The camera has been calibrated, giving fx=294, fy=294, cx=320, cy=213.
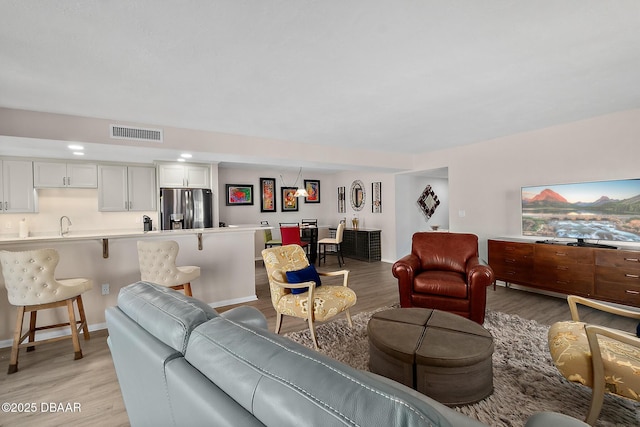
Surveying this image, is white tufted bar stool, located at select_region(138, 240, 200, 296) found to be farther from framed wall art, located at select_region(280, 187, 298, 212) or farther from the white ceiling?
framed wall art, located at select_region(280, 187, 298, 212)

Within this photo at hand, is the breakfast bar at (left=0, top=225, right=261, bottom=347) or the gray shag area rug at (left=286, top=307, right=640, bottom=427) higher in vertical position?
the breakfast bar at (left=0, top=225, right=261, bottom=347)

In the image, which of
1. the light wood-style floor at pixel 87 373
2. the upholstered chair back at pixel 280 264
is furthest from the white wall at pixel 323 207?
the upholstered chair back at pixel 280 264

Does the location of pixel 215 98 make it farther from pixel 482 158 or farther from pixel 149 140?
pixel 482 158

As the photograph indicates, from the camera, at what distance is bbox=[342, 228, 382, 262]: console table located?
6.91 m

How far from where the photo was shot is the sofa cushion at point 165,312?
979mm

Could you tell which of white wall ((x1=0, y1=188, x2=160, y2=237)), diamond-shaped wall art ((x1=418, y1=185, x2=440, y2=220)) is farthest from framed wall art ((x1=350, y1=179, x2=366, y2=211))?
white wall ((x1=0, y1=188, x2=160, y2=237))

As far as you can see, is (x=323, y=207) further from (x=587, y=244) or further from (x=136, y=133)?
(x=587, y=244)

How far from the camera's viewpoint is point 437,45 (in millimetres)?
1963

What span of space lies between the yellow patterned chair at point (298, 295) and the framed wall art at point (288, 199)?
488 cm

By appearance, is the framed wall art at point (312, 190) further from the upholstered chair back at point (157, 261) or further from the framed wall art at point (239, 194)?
the upholstered chair back at point (157, 261)

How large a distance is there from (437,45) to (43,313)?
4.37 meters

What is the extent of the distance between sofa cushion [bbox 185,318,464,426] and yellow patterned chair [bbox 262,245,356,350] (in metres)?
1.84

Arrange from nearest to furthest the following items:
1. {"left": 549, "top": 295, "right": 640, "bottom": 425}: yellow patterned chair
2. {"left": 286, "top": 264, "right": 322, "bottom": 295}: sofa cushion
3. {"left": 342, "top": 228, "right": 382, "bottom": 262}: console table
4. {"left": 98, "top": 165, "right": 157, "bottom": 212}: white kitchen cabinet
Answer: {"left": 549, "top": 295, "right": 640, "bottom": 425}: yellow patterned chair → {"left": 286, "top": 264, "right": 322, "bottom": 295}: sofa cushion → {"left": 98, "top": 165, "right": 157, "bottom": 212}: white kitchen cabinet → {"left": 342, "top": 228, "right": 382, "bottom": 262}: console table

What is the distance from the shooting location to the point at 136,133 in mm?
3426
